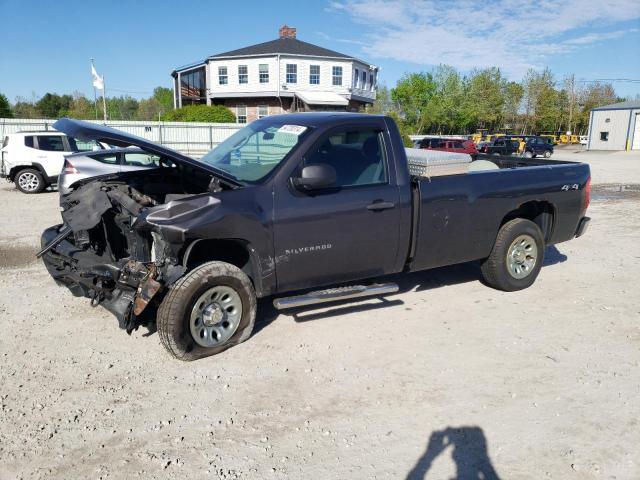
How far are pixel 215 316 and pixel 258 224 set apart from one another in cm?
87

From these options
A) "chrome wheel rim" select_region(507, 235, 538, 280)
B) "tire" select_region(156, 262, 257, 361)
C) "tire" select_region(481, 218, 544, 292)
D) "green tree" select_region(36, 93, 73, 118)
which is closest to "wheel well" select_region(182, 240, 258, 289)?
"tire" select_region(156, 262, 257, 361)

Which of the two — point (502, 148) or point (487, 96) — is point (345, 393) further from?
point (487, 96)

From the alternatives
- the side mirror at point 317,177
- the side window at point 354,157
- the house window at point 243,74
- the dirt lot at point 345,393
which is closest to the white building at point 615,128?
the house window at point 243,74

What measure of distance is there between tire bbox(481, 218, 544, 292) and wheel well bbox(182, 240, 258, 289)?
9.74 feet

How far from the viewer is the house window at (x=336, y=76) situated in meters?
40.9

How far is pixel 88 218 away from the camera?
4.76 meters

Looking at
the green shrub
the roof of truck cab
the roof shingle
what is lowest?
the roof of truck cab

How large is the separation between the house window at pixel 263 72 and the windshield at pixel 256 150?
3639 centimetres

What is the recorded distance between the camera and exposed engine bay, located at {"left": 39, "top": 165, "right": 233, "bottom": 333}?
4.26 m

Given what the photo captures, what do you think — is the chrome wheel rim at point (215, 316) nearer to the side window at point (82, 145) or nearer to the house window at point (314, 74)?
the side window at point (82, 145)

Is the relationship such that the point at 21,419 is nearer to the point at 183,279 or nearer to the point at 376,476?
the point at 183,279

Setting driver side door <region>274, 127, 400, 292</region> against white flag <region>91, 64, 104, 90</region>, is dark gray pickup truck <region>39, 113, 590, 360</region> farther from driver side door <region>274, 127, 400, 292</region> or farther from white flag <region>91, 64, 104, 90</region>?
white flag <region>91, 64, 104, 90</region>

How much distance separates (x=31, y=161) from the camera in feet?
48.9

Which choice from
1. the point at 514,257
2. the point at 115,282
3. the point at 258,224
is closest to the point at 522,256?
the point at 514,257
